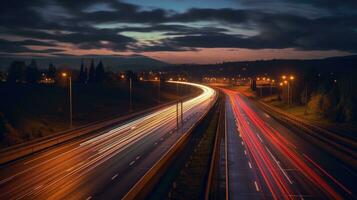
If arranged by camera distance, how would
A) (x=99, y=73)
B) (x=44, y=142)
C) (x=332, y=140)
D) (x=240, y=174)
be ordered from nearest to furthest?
(x=240, y=174), (x=44, y=142), (x=332, y=140), (x=99, y=73)

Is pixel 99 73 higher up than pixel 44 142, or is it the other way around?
pixel 99 73

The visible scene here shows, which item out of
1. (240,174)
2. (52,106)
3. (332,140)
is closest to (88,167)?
(240,174)

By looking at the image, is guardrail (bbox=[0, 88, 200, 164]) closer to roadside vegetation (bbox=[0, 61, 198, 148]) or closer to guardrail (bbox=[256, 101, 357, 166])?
roadside vegetation (bbox=[0, 61, 198, 148])

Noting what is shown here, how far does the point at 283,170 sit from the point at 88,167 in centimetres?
1904

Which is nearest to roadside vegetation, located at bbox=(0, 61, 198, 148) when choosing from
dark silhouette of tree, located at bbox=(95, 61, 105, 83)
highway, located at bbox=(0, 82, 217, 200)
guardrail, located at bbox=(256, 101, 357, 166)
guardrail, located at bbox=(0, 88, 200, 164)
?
guardrail, located at bbox=(0, 88, 200, 164)

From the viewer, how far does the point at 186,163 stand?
152ft

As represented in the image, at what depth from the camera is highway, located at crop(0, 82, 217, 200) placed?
33.1 meters

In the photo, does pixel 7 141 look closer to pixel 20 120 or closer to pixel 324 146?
pixel 20 120

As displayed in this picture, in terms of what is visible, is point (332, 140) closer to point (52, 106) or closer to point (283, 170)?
point (283, 170)

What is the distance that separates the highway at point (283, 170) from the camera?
1396 inches

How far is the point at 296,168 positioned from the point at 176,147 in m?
15.1

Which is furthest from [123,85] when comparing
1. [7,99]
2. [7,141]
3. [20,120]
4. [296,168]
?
[296,168]

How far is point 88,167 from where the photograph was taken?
4212 centimetres

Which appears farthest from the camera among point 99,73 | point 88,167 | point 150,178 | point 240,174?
point 99,73
